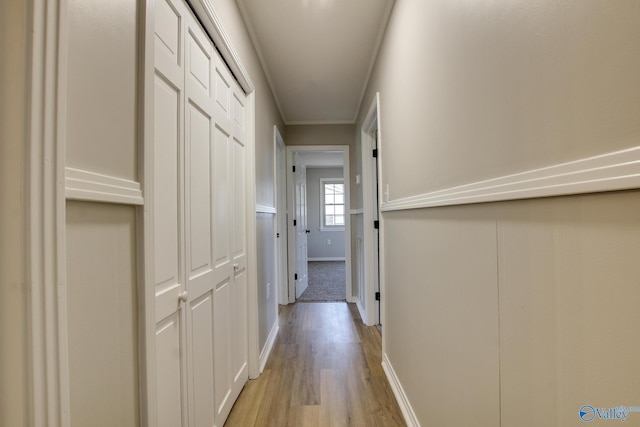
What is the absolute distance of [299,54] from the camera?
7.49 feet

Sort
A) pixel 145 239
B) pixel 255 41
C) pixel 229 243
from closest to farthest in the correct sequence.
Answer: pixel 145 239 → pixel 229 243 → pixel 255 41

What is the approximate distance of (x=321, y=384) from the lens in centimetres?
194

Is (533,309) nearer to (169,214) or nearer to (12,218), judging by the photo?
(12,218)

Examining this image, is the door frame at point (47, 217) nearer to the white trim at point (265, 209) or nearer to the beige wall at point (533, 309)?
the beige wall at point (533, 309)

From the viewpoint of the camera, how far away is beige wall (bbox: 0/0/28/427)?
0.45m

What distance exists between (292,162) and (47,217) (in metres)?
3.49

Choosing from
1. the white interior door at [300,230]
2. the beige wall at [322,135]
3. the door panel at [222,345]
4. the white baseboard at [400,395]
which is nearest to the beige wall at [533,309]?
the white baseboard at [400,395]

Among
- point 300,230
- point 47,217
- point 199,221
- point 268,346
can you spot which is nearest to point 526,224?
point 47,217

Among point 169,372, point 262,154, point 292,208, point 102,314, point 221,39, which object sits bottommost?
point 169,372

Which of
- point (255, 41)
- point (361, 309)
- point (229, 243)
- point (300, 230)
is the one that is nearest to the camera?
point (229, 243)

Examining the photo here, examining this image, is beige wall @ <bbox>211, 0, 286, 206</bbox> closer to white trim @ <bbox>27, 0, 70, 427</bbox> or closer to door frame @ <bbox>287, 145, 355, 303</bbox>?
door frame @ <bbox>287, 145, 355, 303</bbox>

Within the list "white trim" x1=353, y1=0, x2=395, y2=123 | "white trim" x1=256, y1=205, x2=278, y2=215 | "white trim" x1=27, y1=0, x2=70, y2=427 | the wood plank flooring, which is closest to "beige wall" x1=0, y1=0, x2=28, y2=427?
"white trim" x1=27, y1=0, x2=70, y2=427

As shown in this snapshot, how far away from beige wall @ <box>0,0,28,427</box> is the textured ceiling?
5.25 ft

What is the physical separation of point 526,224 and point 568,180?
0.16m
